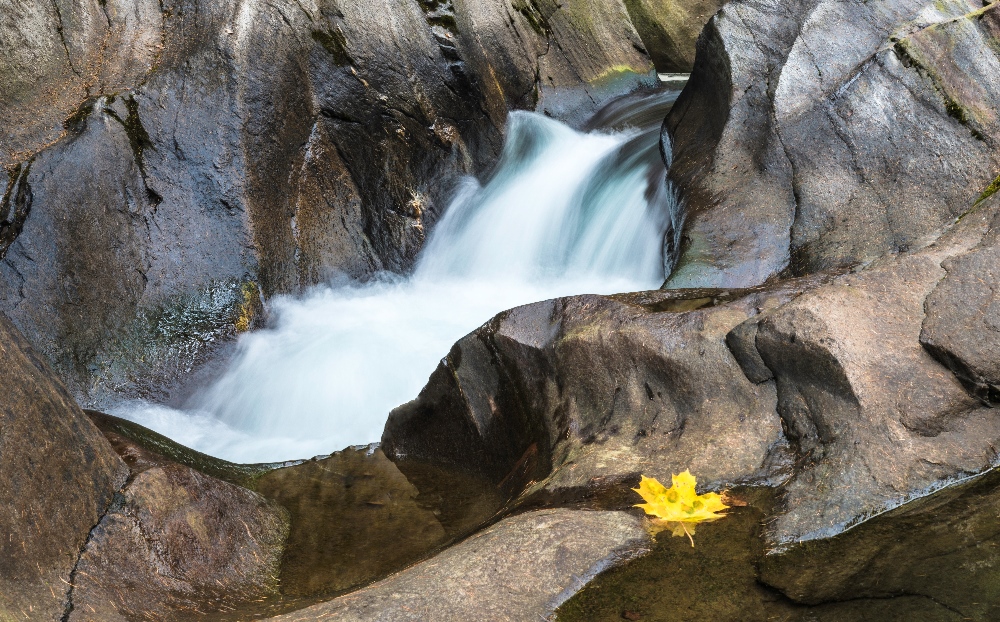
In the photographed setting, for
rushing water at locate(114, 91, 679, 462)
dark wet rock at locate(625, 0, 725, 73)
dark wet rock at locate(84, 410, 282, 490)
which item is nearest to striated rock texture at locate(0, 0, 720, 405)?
rushing water at locate(114, 91, 679, 462)

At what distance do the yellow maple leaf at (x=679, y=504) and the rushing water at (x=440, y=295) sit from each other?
11.6 ft

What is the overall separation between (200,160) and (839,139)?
5.01 metres

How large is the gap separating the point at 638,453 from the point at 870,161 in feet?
10.3

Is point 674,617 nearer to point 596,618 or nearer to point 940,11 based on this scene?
point 596,618

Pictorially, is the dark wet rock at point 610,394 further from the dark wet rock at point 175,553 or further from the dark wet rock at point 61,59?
the dark wet rock at point 61,59

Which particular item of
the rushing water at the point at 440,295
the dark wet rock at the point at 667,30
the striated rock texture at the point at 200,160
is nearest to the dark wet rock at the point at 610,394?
the rushing water at the point at 440,295

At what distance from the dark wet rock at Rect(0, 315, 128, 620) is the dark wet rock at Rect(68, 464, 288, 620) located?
0.09 metres

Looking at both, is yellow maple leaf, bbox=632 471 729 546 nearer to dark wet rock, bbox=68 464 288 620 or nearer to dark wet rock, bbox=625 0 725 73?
dark wet rock, bbox=68 464 288 620

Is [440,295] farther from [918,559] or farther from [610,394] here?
[918,559]

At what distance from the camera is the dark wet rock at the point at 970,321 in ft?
9.36

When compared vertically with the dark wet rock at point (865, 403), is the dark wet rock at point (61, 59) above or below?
above

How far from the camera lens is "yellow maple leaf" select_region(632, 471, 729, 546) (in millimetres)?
2527

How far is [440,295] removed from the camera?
7918 mm

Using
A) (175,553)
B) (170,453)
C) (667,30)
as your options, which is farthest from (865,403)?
(667,30)
